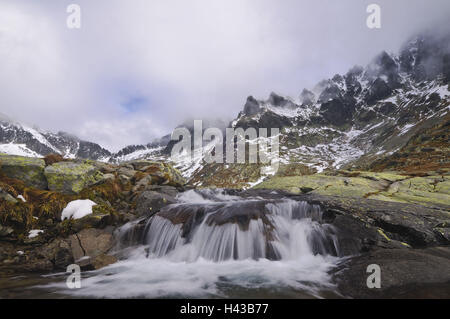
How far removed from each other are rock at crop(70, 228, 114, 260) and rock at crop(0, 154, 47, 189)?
17.0ft

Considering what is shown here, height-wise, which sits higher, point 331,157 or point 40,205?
point 331,157

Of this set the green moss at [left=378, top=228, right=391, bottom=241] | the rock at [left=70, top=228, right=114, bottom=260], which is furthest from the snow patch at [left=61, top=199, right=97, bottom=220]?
the green moss at [left=378, top=228, right=391, bottom=241]

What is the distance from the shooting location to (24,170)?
13.1 metres

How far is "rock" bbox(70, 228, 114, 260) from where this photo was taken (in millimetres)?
9906

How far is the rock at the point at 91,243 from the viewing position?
991 centimetres

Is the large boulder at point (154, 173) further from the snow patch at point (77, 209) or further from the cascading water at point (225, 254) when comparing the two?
the cascading water at point (225, 254)

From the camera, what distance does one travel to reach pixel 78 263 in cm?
938

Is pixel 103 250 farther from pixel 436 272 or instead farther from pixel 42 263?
pixel 436 272

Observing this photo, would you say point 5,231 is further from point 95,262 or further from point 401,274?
point 401,274

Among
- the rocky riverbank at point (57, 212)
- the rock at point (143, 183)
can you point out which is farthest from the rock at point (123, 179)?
the rock at point (143, 183)

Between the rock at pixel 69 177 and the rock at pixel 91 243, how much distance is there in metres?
3.79
